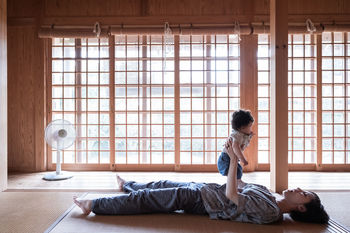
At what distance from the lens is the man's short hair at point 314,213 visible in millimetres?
2104

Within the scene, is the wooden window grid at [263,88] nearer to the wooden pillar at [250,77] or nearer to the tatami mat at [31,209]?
the wooden pillar at [250,77]

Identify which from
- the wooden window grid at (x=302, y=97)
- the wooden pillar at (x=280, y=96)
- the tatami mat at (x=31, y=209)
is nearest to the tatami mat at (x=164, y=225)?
the tatami mat at (x=31, y=209)

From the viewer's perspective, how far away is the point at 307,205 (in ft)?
6.97

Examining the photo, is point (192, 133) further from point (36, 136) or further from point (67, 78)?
point (36, 136)

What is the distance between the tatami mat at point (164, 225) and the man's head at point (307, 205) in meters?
0.07

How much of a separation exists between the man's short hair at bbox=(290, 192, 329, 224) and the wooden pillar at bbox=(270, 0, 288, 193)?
0.99 m

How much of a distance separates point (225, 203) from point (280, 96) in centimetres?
155

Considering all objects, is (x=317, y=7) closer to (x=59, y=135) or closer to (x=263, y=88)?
(x=263, y=88)

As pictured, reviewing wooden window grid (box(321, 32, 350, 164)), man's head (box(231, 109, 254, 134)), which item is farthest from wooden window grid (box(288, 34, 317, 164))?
man's head (box(231, 109, 254, 134))

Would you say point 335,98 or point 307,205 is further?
point 335,98

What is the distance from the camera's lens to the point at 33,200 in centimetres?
284

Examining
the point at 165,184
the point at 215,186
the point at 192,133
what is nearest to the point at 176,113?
the point at 192,133

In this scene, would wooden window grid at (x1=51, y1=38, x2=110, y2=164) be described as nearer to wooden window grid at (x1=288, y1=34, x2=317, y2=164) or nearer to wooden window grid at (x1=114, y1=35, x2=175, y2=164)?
wooden window grid at (x1=114, y1=35, x2=175, y2=164)

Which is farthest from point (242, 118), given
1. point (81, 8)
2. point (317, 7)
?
point (81, 8)
